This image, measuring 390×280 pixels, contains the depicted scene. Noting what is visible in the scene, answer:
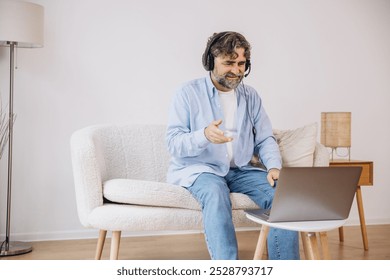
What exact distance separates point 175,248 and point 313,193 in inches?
61.9

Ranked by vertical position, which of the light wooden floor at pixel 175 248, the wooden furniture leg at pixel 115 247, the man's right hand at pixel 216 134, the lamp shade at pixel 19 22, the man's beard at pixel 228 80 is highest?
the lamp shade at pixel 19 22

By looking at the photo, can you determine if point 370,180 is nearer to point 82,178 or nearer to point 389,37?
point 389,37

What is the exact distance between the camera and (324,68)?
4.09 meters

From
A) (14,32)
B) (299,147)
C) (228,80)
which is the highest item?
(14,32)

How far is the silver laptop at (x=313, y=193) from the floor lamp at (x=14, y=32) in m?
1.71

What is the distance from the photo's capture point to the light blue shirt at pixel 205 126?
2.45m

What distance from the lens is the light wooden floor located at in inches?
122

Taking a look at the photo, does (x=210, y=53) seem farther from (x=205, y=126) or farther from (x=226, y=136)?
(x=226, y=136)

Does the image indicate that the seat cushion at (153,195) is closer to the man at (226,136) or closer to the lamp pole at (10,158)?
the man at (226,136)

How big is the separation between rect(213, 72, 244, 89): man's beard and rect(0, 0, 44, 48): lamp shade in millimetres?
1129

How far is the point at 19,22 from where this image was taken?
3074 mm

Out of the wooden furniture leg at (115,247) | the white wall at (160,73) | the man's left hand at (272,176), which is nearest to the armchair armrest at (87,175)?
the wooden furniture leg at (115,247)

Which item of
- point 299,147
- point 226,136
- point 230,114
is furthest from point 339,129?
point 226,136
